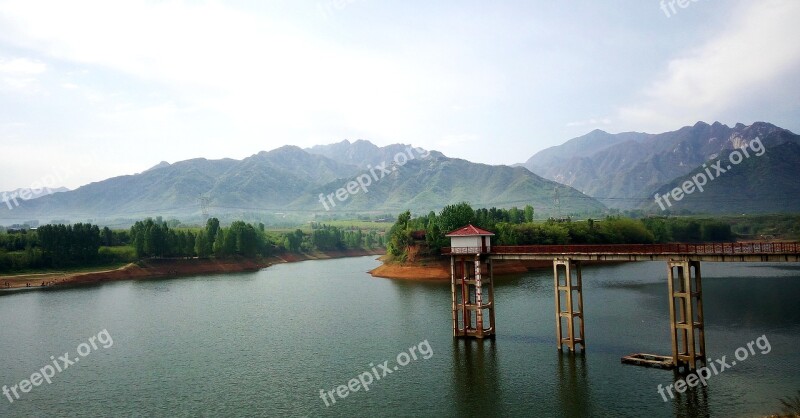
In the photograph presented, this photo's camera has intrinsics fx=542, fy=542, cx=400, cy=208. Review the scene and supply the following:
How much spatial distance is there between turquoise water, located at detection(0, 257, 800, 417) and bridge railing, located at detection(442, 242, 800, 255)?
31.3ft

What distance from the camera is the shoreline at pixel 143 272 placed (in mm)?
129875

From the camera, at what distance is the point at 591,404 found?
38.4 m

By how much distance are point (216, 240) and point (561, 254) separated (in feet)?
459

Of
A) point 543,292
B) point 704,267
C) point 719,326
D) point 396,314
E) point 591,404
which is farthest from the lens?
point 704,267

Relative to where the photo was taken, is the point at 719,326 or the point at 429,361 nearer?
the point at 429,361

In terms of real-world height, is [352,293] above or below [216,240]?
below

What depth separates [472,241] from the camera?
5912 centimetres

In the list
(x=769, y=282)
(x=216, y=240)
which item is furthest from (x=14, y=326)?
(x=769, y=282)

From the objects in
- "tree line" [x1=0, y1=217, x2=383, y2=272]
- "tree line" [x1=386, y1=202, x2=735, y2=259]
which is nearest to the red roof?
"tree line" [x1=386, y1=202, x2=735, y2=259]

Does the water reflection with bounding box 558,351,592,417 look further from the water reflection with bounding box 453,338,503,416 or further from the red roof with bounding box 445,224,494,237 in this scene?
the red roof with bounding box 445,224,494,237

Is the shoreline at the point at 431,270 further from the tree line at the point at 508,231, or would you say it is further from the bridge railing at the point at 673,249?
the bridge railing at the point at 673,249

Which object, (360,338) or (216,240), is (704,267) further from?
(216,240)

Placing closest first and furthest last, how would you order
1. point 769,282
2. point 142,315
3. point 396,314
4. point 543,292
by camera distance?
point 396,314 < point 142,315 < point 543,292 < point 769,282

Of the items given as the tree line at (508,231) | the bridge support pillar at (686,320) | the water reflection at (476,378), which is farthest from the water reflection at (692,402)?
the tree line at (508,231)
